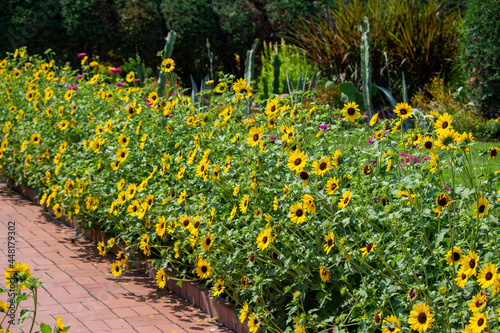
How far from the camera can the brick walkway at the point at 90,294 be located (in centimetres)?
323

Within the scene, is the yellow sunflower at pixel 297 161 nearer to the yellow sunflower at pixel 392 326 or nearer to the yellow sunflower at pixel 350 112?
the yellow sunflower at pixel 350 112

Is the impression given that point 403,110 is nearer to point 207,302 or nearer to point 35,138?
point 207,302

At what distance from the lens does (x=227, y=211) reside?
3281mm

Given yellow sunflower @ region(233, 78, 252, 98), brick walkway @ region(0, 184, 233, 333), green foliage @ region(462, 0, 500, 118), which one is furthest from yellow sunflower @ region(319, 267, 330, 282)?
green foliage @ region(462, 0, 500, 118)

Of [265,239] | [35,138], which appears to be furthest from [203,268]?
[35,138]

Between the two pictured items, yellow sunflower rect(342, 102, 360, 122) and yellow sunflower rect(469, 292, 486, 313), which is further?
yellow sunflower rect(342, 102, 360, 122)

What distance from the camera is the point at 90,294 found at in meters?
3.63

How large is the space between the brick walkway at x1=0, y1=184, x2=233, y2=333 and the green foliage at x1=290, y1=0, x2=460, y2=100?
5512mm

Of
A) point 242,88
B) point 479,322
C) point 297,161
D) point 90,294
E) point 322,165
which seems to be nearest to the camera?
point 479,322

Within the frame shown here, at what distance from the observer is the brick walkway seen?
127 inches

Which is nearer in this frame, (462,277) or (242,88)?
(462,277)

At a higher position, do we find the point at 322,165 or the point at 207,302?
the point at 322,165

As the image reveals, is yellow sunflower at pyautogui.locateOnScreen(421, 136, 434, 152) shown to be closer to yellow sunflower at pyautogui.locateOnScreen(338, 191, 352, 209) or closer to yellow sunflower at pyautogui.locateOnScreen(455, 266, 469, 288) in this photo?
yellow sunflower at pyautogui.locateOnScreen(338, 191, 352, 209)

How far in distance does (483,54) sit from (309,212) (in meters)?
5.36
